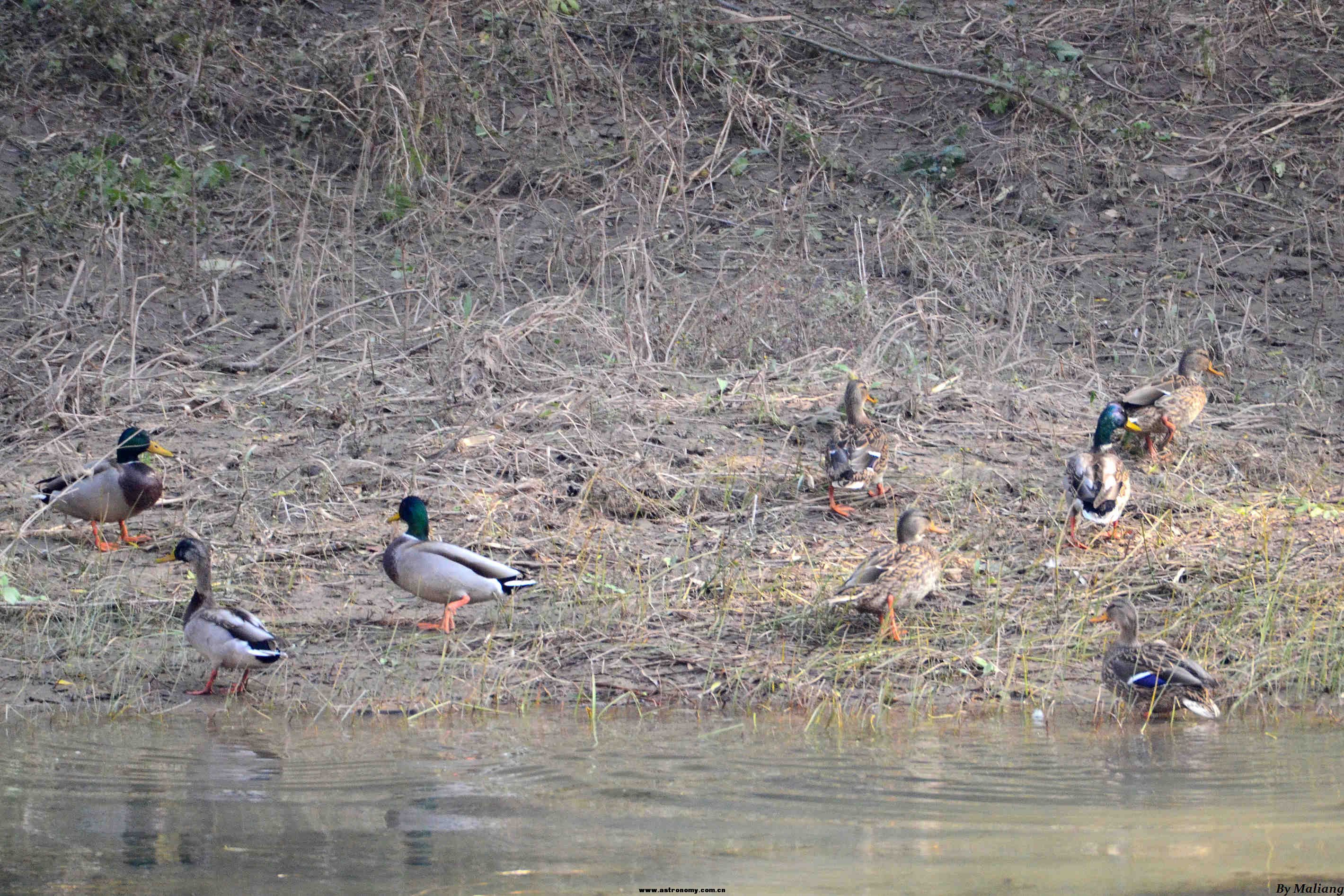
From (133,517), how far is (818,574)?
3.78m

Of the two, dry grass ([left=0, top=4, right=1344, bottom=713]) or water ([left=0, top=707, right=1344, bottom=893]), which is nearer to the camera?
water ([left=0, top=707, right=1344, bottom=893])

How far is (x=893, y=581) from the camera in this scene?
660cm

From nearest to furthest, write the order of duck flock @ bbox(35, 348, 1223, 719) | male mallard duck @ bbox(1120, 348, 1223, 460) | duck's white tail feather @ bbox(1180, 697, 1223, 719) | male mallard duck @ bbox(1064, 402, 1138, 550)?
1. duck's white tail feather @ bbox(1180, 697, 1223, 719)
2. duck flock @ bbox(35, 348, 1223, 719)
3. male mallard duck @ bbox(1064, 402, 1138, 550)
4. male mallard duck @ bbox(1120, 348, 1223, 460)

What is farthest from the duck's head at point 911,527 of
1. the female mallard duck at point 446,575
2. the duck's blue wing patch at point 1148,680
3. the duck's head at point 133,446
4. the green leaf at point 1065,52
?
the green leaf at point 1065,52

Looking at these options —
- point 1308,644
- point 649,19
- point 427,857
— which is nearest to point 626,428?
point 1308,644

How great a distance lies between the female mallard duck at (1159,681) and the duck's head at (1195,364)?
4.14 m

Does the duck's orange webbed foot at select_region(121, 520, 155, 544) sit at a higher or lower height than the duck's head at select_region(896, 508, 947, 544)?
lower

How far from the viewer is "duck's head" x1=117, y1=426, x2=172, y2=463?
816 cm

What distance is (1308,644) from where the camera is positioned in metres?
6.43

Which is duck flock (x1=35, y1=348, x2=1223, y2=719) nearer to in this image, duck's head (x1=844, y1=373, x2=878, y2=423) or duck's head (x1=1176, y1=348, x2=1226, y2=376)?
duck's head (x1=844, y1=373, x2=878, y2=423)

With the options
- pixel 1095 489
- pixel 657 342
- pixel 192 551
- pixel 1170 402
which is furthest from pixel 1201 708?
pixel 657 342

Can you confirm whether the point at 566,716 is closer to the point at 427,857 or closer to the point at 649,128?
the point at 427,857

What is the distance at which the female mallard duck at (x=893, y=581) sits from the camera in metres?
6.61

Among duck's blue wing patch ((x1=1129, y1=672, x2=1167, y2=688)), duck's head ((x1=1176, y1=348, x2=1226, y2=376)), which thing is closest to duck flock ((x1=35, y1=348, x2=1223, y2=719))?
duck's blue wing patch ((x1=1129, y1=672, x2=1167, y2=688))
